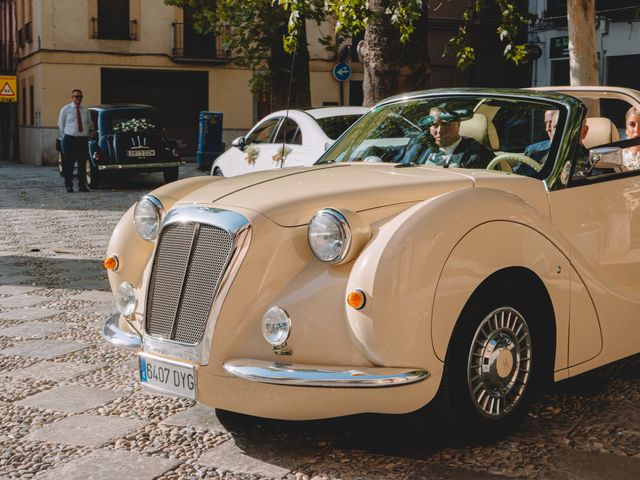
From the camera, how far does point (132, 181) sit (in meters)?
21.8

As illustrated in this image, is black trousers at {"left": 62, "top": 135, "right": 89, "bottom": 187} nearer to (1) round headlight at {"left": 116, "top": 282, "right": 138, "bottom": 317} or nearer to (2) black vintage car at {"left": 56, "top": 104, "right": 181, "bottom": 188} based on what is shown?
(2) black vintage car at {"left": 56, "top": 104, "right": 181, "bottom": 188}

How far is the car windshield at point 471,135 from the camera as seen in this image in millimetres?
4852

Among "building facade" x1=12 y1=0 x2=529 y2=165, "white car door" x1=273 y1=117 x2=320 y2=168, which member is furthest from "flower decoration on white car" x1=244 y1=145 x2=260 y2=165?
"building facade" x1=12 y1=0 x2=529 y2=165

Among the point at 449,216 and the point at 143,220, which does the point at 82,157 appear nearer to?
the point at 143,220

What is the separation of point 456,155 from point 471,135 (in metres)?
0.15

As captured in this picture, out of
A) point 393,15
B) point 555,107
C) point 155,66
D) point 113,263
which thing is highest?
point 155,66

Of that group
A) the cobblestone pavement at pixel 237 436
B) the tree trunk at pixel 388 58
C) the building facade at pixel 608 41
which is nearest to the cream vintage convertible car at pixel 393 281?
the cobblestone pavement at pixel 237 436

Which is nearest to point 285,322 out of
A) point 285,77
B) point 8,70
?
point 285,77

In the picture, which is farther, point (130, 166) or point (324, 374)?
point (130, 166)

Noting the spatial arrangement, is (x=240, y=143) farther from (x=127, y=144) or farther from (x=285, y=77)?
(x=127, y=144)

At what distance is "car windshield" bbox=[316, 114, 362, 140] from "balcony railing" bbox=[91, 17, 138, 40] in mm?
24261

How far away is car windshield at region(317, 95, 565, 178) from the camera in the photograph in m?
4.85

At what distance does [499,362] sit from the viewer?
13.3ft

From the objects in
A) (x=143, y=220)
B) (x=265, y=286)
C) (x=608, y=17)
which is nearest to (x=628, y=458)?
(x=265, y=286)
